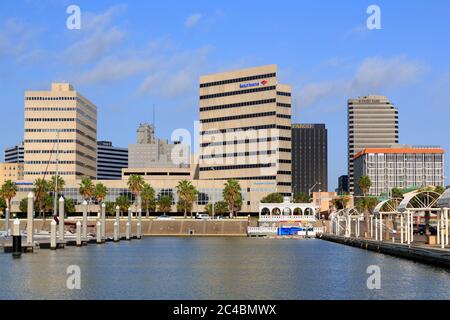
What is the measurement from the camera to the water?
58.6 m

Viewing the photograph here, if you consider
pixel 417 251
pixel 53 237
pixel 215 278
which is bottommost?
pixel 215 278

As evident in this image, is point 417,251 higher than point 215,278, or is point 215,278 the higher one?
point 417,251

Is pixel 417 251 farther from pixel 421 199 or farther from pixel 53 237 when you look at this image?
pixel 53 237

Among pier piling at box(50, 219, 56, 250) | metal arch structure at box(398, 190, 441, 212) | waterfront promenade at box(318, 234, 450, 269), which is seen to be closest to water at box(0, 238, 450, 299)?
waterfront promenade at box(318, 234, 450, 269)

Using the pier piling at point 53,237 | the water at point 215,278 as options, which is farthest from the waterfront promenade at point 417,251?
the pier piling at point 53,237

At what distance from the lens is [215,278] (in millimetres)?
71500

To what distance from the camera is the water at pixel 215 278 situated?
192ft

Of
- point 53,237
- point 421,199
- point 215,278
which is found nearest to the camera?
point 215,278

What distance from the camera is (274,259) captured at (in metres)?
102

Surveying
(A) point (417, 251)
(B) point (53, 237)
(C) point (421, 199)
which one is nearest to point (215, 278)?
(A) point (417, 251)

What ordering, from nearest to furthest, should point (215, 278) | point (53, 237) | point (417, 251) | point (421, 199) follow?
point (215, 278) → point (417, 251) → point (421, 199) → point (53, 237)
